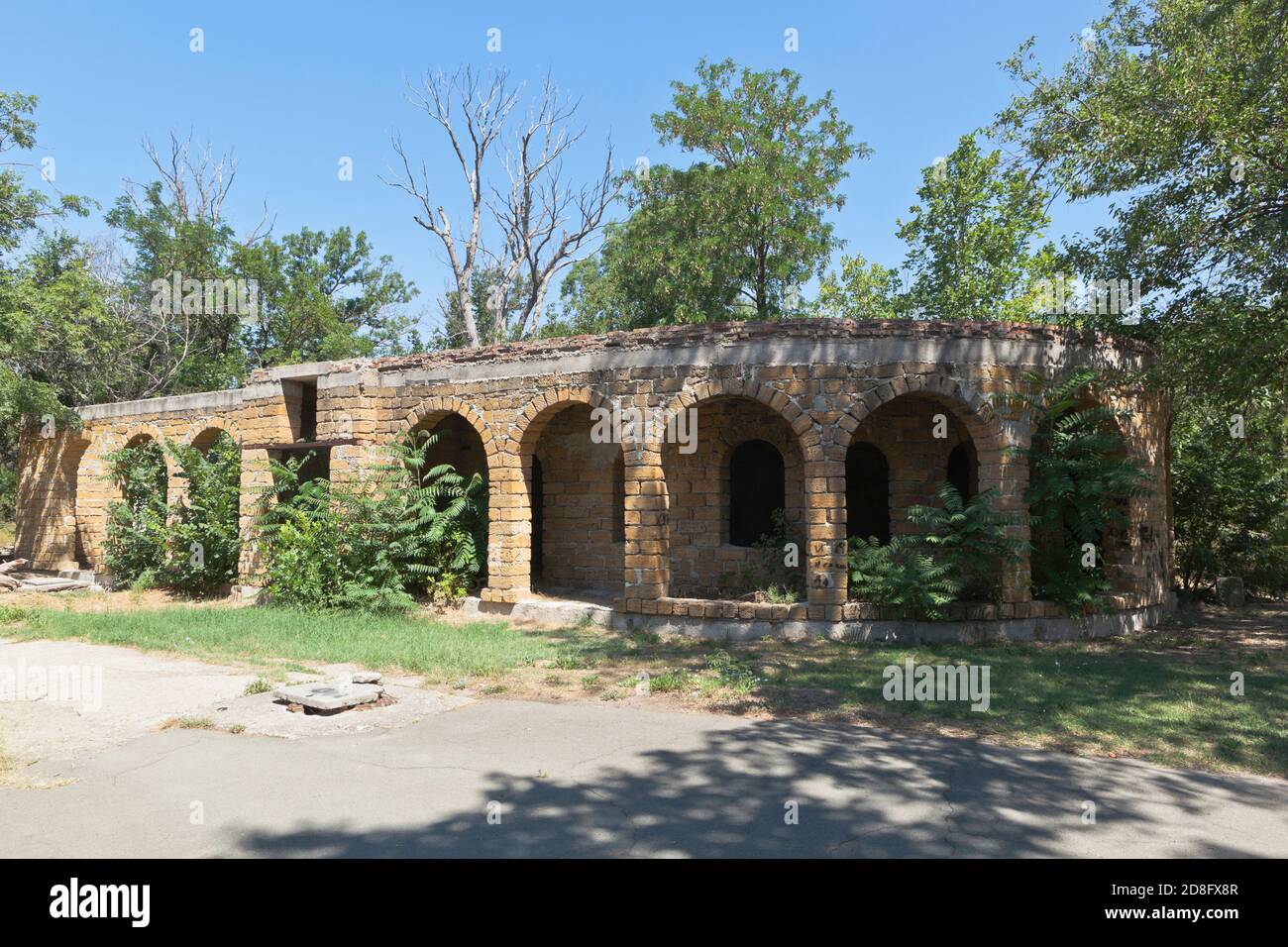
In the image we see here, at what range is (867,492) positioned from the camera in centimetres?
1202

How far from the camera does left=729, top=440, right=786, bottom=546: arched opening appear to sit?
39.7 ft

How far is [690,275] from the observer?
20.7 meters

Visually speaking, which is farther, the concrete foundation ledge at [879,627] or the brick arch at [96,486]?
the brick arch at [96,486]

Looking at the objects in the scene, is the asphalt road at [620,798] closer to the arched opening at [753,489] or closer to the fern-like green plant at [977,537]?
the fern-like green plant at [977,537]

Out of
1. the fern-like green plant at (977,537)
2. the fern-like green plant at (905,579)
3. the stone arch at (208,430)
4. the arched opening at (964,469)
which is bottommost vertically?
the fern-like green plant at (905,579)

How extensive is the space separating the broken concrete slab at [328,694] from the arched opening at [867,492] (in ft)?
25.2

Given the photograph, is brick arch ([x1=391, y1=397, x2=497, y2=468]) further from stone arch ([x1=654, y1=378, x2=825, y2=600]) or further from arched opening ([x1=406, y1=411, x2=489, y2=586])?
stone arch ([x1=654, y1=378, x2=825, y2=600])

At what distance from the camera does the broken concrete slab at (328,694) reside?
6.30m

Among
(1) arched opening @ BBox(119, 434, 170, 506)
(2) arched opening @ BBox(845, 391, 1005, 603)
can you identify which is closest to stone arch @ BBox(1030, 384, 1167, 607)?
(2) arched opening @ BBox(845, 391, 1005, 603)

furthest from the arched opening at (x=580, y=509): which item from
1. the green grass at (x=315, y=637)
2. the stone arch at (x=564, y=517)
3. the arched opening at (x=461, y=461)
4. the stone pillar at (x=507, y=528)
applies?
the green grass at (x=315, y=637)

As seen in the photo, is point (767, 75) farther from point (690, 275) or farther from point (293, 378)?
point (293, 378)

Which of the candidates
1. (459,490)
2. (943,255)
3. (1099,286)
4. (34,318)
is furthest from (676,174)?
(34,318)

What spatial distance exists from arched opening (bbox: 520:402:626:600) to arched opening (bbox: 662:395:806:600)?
1.20 m

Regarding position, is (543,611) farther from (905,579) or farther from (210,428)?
(210,428)
